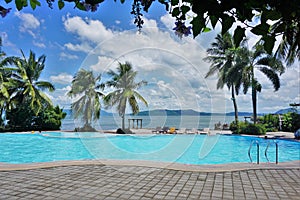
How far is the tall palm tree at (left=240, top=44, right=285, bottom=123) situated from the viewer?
1641 cm

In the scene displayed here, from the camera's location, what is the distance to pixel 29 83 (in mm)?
16750

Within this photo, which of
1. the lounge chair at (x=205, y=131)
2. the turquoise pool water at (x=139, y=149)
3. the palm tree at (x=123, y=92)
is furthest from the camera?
the lounge chair at (x=205, y=131)

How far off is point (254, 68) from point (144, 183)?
14.9 m

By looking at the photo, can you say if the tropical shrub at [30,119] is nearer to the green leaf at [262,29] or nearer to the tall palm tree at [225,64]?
the tall palm tree at [225,64]

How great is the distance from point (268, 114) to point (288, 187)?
618 inches

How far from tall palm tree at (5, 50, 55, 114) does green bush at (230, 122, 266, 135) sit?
12301mm

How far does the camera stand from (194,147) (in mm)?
12133

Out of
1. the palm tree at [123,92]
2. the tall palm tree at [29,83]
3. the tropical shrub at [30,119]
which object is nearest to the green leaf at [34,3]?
the palm tree at [123,92]

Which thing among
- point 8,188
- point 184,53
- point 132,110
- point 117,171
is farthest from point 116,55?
point 132,110

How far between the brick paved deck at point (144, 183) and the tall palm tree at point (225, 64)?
1243 cm

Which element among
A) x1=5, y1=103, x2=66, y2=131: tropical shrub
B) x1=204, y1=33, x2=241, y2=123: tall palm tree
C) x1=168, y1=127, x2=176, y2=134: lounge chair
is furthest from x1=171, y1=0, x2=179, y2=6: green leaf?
x1=5, y1=103, x2=66, y2=131: tropical shrub

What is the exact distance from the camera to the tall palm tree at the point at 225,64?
55.4 ft

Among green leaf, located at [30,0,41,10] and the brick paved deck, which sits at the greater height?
green leaf, located at [30,0,41,10]

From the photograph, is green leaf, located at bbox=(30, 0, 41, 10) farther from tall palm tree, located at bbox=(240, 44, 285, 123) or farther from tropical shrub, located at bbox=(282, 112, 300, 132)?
tropical shrub, located at bbox=(282, 112, 300, 132)
